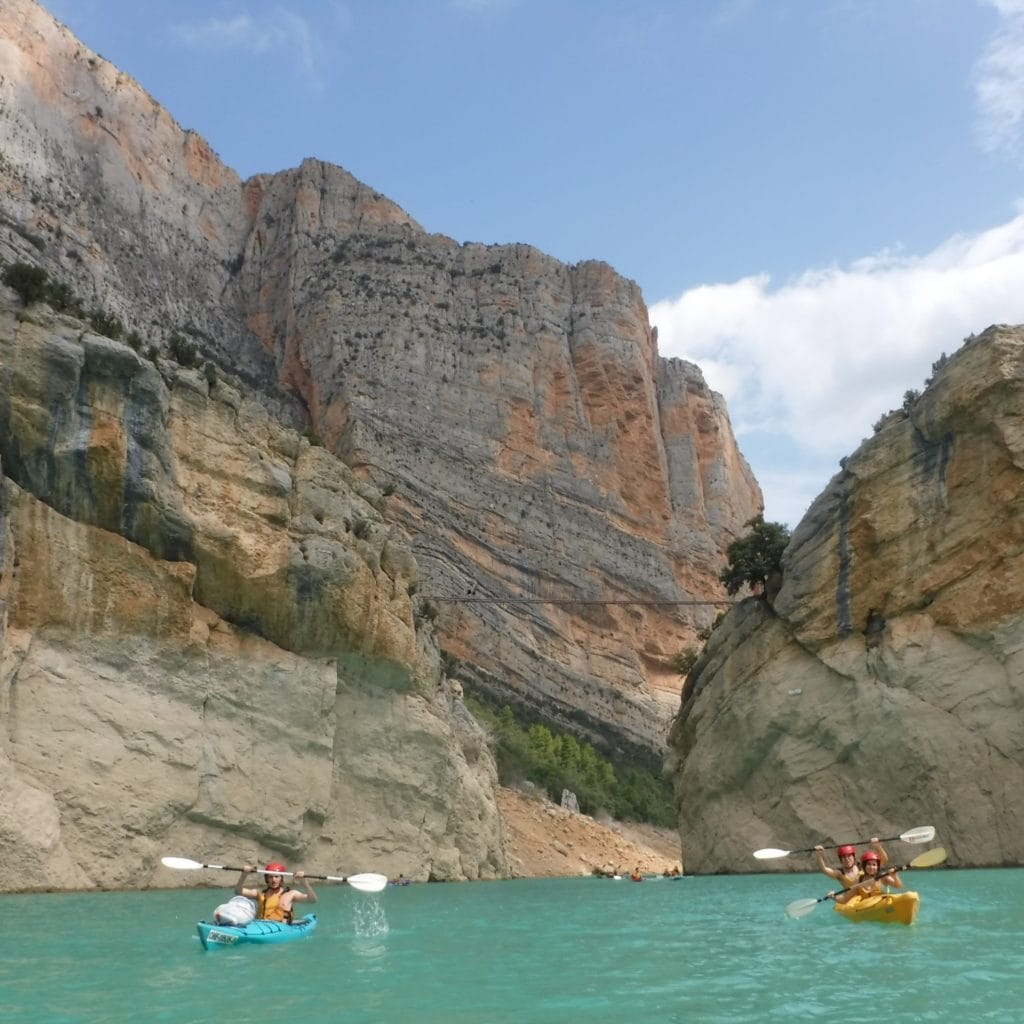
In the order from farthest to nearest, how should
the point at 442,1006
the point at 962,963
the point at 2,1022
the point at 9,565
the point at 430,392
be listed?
the point at 430,392
the point at 9,565
the point at 962,963
the point at 442,1006
the point at 2,1022

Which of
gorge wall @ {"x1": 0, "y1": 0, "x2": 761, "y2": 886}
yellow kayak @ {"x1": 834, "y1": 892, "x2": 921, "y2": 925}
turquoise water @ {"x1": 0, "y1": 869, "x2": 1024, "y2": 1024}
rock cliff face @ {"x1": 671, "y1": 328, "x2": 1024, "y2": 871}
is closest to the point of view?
turquoise water @ {"x1": 0, "y1": 869, "x2": 1024, "y2": 1024}

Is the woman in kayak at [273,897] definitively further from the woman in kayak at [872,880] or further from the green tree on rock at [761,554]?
the green tree on rock at [761,554]

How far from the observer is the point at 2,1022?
25.1 feet

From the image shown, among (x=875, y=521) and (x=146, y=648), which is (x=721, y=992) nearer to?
(x=146, y=648)

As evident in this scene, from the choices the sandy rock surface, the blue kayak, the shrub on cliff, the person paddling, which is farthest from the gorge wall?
the person paddling

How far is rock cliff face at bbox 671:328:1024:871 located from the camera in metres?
24.8

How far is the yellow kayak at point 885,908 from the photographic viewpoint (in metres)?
13.0

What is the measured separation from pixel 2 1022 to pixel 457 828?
24701mm

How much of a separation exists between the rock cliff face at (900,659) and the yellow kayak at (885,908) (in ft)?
39.3

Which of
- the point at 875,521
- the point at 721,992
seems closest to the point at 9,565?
the point at 721,992

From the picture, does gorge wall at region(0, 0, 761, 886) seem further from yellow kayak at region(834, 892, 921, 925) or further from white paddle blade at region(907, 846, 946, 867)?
white paddle blade at region(907, 846, 946, 867)

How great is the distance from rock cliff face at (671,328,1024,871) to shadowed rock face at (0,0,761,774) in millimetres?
29184

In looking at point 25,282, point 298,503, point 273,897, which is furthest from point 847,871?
point 25,282

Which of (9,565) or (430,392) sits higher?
(430,392)
